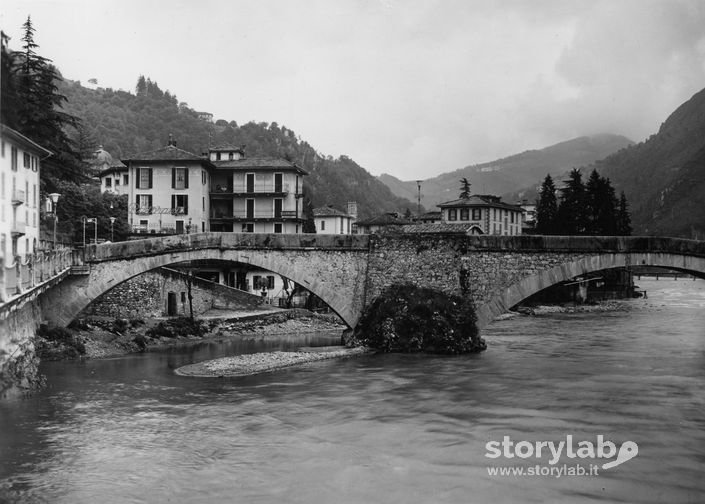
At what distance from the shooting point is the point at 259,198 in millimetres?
54125

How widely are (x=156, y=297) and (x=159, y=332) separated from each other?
13.8 feet

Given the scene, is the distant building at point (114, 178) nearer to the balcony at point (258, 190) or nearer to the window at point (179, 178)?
the window at point (179, 178)

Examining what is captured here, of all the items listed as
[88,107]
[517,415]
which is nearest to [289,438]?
[517,415]

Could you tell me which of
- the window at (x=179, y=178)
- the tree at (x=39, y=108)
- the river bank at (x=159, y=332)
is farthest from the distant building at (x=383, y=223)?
the tree at (x=39, y=108)

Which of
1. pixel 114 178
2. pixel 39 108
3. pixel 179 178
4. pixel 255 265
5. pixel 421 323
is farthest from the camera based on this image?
pixel 114 178

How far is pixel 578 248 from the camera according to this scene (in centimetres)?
2959

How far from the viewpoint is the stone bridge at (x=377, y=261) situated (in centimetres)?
2978

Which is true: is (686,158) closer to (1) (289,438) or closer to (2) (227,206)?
(2) (227,206)

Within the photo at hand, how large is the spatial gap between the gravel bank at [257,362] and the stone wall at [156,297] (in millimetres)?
9335

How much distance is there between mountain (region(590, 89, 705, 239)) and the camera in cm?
12575

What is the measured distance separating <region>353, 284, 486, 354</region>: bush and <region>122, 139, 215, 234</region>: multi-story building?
24167mm

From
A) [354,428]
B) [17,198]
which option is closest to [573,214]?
[17,198]

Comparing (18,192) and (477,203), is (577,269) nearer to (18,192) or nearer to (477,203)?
(18,192)

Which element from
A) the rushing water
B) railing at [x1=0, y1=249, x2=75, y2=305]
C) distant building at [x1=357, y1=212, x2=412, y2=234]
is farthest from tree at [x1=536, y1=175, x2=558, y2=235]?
railing at [x1=0, y1=249, x2=75, y2=305]
